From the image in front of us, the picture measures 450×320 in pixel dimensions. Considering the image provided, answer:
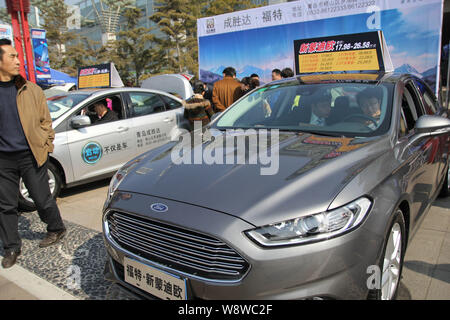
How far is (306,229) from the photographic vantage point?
163cm

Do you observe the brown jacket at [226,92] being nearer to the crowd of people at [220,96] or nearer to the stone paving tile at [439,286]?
the crowd of people at [220,96]

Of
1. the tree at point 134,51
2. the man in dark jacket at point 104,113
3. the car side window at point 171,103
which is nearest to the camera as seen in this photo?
the man in dark jacket at point 104,113

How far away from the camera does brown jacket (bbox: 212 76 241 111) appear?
6637mm

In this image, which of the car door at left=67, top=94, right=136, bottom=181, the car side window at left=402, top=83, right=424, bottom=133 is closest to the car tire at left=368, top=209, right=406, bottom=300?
the car side window at left=402, top=83, right=424, bottom=133

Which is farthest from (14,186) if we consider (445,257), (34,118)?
(445,257)

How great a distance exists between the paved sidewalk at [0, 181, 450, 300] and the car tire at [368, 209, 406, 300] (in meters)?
0.31

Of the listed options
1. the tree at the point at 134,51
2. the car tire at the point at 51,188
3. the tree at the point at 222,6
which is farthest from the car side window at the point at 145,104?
the tree at the point at 134,51

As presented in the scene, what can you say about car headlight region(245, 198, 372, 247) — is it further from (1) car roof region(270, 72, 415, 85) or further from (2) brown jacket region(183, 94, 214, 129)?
(2) brown jacket region(183, 94, 214, 129)

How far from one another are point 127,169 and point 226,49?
9.10 meters

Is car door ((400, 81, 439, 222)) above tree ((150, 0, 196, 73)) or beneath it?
beneath

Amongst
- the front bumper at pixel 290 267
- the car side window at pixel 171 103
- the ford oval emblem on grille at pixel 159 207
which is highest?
the car side window at pixel 171 103

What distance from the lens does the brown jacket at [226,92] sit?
6.64 meters

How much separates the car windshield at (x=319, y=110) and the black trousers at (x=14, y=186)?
5.43ft

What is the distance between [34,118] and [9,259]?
1.24m
